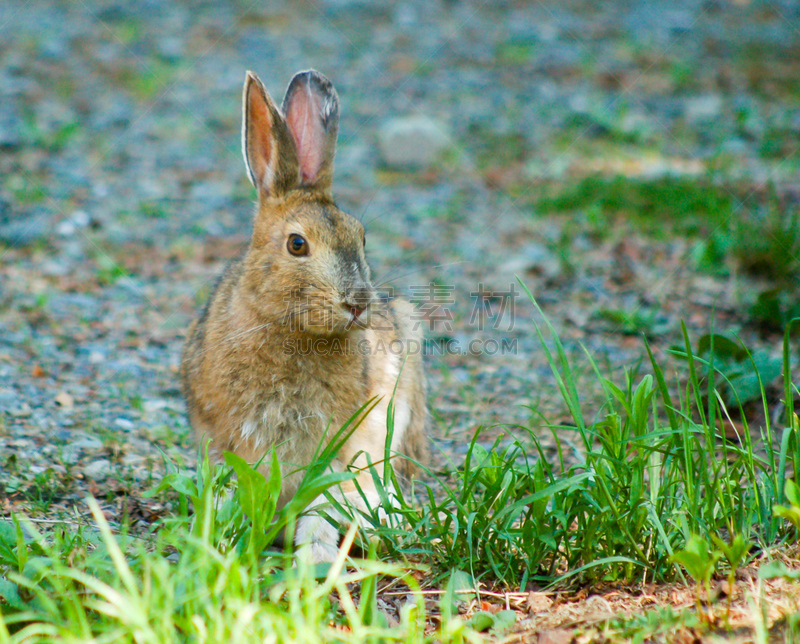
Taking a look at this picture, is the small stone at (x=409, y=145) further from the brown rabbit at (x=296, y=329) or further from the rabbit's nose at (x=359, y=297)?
the rabbit's nose at (x=359, y=297)

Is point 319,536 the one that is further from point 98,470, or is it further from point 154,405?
point 154,405

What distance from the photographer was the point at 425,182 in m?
9.17

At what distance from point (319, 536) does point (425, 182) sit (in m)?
6.41

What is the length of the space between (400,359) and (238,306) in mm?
962

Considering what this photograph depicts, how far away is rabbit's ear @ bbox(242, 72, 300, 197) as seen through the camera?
3.82 metres

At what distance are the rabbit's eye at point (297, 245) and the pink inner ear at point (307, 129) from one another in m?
0.51

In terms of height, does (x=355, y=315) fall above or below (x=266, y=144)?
below

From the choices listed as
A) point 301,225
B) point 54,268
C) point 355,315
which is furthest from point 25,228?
point 355,315

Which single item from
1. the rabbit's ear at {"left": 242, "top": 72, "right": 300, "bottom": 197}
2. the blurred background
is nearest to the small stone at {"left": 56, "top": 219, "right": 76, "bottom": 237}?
the blurred background

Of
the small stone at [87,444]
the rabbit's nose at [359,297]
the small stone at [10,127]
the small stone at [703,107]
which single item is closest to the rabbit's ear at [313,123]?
the rabbit's nose at [359,297]

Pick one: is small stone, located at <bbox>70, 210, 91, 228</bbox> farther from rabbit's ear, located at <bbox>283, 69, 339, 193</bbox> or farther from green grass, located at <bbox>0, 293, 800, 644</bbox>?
green grass, located at <bbox>0, 293, 800, 644</bbox>

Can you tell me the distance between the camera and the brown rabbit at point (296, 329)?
350cm

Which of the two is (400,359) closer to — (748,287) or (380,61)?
(748,287)

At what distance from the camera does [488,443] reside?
16.0 ft
